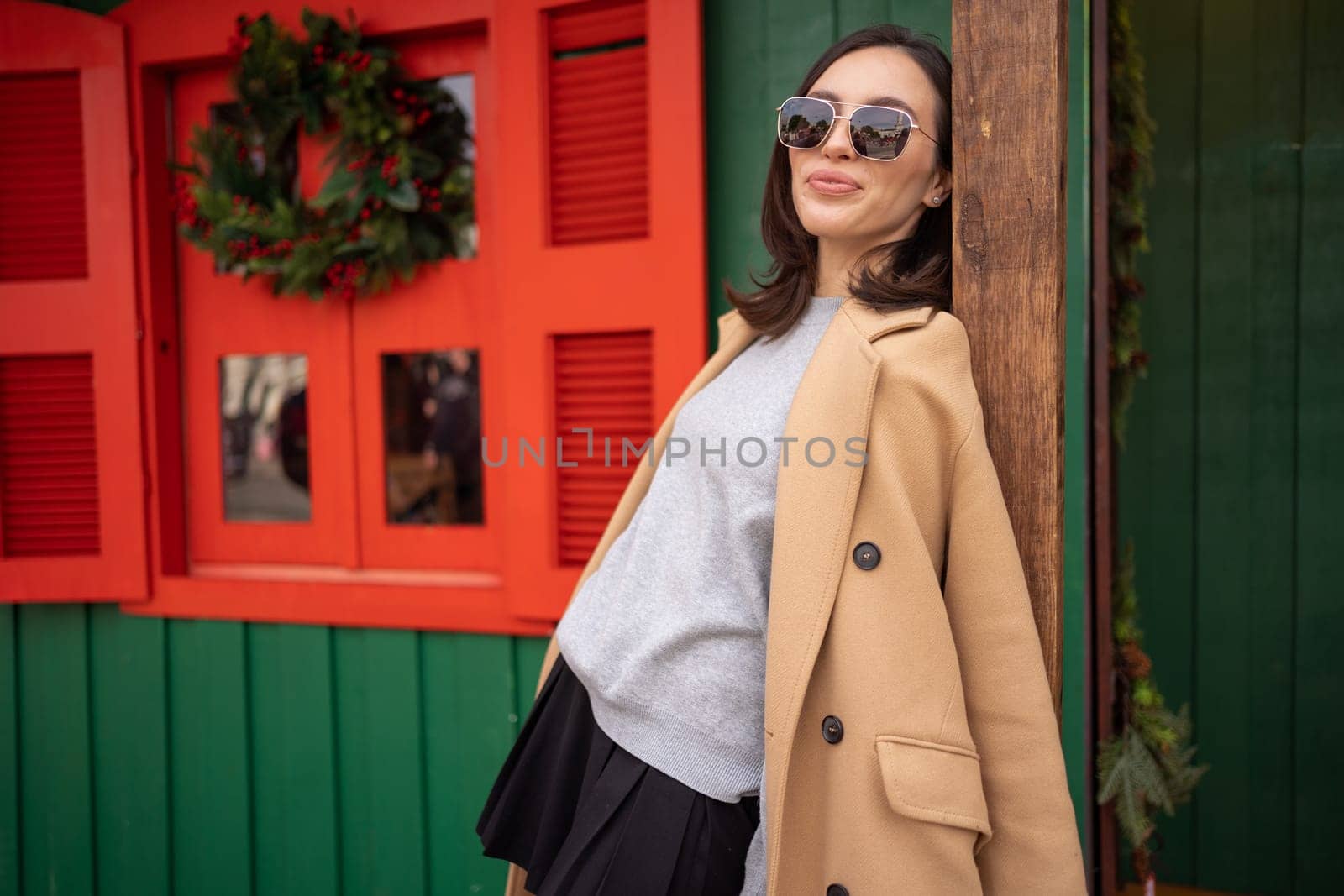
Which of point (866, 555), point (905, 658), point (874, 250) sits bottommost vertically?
point (905, 658)

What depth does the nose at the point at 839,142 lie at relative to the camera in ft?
4.38

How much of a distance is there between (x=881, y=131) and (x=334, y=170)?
1.66 m

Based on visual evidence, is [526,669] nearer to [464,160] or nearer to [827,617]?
[464,160]

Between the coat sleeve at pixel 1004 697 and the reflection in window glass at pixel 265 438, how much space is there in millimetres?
2087

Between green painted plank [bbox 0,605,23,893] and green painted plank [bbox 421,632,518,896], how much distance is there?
128 centimetres

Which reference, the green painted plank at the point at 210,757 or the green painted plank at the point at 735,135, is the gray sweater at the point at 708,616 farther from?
the green painted plank at the point at 210,757

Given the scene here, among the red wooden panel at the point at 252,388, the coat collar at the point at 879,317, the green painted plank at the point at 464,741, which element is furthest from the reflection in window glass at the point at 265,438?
the coat collar at the point at 879,317

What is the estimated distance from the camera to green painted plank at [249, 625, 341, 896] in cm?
269

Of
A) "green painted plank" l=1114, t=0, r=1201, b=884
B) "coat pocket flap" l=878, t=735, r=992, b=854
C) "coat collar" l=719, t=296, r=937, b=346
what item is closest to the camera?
"coat pocket flap" l=878, t=735, r=992, b=854

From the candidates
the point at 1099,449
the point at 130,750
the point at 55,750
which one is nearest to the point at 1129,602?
the point at 1099,449

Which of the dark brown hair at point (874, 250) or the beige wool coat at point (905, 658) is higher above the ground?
the dark brown hair at point (874, 250)

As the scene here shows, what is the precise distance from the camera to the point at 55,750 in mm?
2873

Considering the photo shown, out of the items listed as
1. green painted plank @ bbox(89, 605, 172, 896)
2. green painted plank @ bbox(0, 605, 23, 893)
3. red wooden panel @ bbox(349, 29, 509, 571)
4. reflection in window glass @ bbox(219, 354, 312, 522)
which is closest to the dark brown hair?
red wooden panel @ bbox(349, 29, 509, 571)

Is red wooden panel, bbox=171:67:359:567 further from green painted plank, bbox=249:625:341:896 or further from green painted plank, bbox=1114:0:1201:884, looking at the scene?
green painted plank, bbox=1114:0:1201:884
